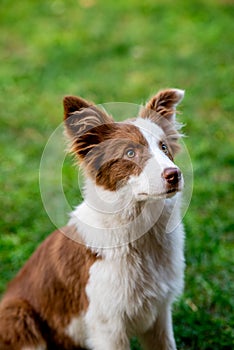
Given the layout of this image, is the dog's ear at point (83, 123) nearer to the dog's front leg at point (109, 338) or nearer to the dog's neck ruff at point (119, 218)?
the dog's neck ruff at point (119, 218)

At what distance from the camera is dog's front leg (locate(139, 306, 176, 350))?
3.71m

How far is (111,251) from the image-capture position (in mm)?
3426

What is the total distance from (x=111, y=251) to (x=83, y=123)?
0.70 m

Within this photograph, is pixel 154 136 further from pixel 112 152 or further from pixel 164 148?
pixel 112 152

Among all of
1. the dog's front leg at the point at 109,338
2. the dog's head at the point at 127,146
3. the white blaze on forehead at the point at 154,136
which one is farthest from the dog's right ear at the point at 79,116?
the dog's front leg at the point at 109,338

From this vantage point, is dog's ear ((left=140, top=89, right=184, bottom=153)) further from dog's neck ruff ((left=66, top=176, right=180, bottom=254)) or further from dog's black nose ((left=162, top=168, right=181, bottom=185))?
dog's black nose ((left=162, top=168, right=181, bottom=185))

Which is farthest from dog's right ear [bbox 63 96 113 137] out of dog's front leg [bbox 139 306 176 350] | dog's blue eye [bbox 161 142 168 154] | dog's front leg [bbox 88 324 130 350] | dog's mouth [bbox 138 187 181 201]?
dog's front leg [bbox 139 306 176 350]

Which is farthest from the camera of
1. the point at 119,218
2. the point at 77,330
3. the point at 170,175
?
the point at 77,330

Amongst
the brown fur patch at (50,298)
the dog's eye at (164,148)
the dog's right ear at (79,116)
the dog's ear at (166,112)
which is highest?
the dog's right ear at (79,116)

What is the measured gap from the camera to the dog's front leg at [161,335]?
3707mm

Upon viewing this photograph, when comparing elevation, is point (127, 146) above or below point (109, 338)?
above

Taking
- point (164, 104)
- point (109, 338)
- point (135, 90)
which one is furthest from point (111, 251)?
point (135, 90)

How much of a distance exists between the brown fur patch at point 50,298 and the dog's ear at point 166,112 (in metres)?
0.75

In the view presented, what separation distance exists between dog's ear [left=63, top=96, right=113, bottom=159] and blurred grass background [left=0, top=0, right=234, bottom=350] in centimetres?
59
